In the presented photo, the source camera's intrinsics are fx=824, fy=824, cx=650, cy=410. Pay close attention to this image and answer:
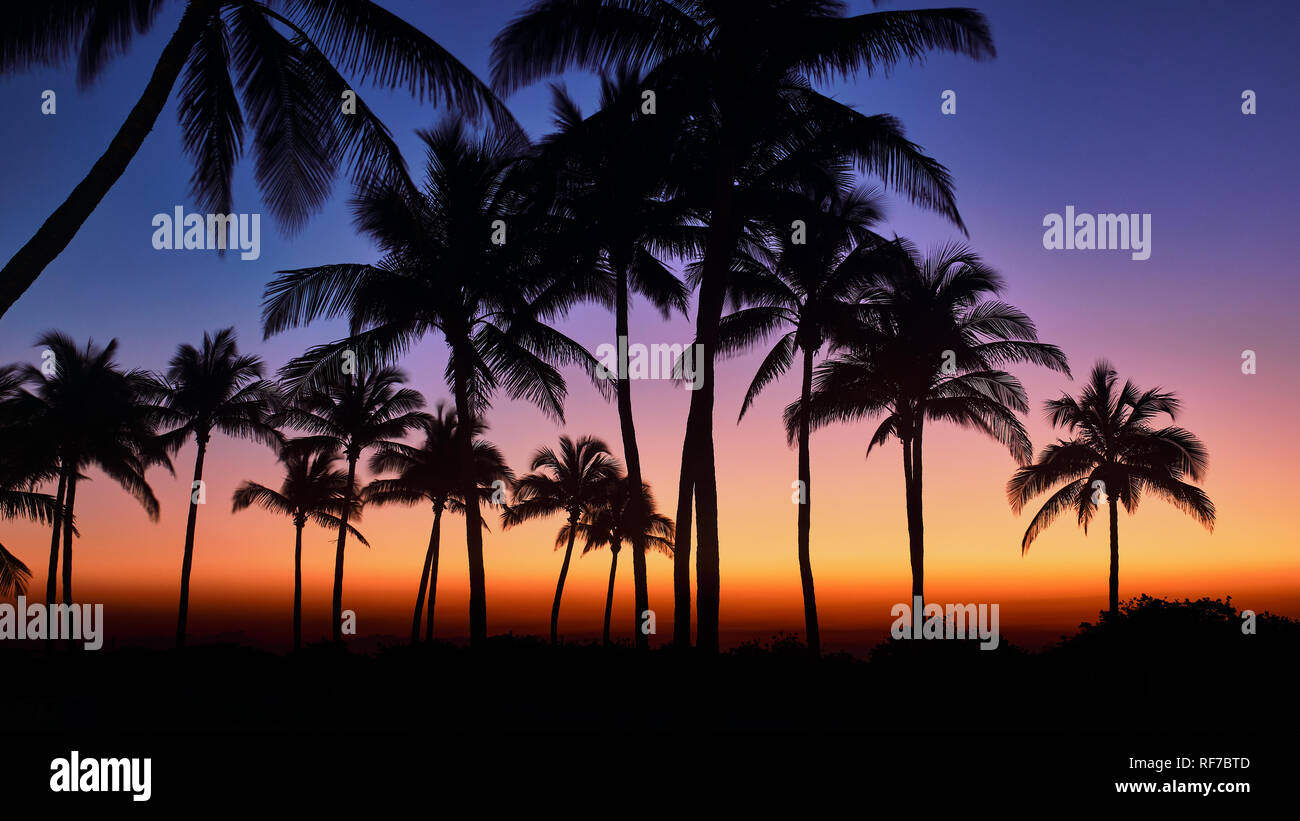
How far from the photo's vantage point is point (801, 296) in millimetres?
22641

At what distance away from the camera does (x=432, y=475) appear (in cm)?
3553

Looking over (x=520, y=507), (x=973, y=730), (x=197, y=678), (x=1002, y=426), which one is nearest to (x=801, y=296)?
(x=1002, y=426)

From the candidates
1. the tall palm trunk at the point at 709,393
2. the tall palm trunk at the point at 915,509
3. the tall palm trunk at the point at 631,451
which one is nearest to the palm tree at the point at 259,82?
the tall palm trunk at the point at 709,393

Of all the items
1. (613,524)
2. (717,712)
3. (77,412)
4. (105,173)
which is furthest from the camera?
(613,524)

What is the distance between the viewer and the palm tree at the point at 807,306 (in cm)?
2150

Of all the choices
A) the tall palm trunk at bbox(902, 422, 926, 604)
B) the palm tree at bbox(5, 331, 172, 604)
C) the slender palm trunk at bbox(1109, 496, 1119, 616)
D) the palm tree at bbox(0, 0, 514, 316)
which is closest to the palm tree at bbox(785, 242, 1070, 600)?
the tall palm trunk at bbox(902, 422, 926, 604)

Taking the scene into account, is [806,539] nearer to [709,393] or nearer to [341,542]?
[709,393]

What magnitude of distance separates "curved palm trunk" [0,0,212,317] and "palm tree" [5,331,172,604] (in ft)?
79.0

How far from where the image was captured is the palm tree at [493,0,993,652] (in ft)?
41.6

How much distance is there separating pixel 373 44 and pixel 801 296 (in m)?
15.2

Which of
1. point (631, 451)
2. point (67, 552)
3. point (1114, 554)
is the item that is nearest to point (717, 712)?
point (631, 451)

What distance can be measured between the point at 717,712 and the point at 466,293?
40.7 feet

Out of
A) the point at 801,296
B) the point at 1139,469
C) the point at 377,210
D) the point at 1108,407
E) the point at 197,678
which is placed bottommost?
the point at 197,678

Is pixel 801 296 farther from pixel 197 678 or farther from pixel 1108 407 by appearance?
pixel 197 678
